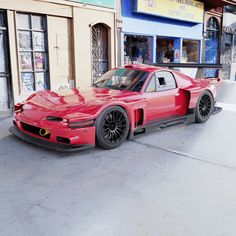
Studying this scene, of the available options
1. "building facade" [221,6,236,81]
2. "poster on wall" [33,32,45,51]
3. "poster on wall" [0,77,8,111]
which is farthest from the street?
"building facade" [221,6,236,81]

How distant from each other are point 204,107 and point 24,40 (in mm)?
4679

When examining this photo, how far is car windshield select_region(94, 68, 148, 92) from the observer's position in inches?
201

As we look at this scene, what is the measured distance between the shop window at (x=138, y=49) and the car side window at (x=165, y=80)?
5.40 metres

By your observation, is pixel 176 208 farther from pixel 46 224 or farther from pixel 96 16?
pixel 96 16

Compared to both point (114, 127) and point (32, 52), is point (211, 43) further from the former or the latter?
point (114, 127)

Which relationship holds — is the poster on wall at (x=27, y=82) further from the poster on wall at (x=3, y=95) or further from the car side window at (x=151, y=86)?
the car side window at (x=151, y=86)

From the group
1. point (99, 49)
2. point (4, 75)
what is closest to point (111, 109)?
point (4, 75)

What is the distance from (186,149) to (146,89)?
1246 millimetres

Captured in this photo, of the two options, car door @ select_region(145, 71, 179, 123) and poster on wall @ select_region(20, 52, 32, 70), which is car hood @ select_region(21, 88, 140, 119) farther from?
poster on wall @ select_region(20, 52, 32, 70)

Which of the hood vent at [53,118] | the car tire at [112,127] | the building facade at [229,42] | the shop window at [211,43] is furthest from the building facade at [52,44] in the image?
the building facade at [229,42]

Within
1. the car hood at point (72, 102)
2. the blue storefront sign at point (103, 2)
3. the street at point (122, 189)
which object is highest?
the blue storefront sign at point (103, 2)

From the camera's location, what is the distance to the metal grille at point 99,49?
9.31m

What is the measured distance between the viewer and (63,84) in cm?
845

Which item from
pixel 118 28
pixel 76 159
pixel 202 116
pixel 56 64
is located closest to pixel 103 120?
pixel 76 159
